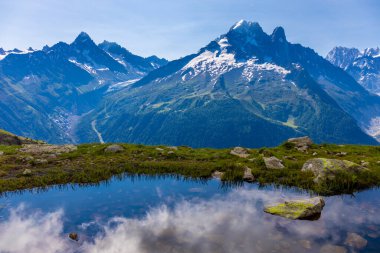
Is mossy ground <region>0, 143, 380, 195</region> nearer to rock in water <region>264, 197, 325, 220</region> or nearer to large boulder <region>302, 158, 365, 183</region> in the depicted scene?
large boulder <region>302, 158, 365, 183</region>

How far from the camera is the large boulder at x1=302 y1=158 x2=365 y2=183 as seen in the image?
29.3 meters

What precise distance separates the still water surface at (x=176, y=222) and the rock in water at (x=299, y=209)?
575 millimetres

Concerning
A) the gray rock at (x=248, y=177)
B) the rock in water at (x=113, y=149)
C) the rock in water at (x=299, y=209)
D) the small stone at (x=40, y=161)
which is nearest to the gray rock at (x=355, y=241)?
the rock in water at (x=299, y=209)

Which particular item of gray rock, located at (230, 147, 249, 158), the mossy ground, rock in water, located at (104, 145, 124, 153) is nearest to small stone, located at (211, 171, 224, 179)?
the mossy ground

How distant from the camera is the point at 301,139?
169 feet

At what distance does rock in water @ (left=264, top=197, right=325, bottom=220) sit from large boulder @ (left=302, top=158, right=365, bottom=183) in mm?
7029

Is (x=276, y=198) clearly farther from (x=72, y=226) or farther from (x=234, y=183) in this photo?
(x=72, y=226)

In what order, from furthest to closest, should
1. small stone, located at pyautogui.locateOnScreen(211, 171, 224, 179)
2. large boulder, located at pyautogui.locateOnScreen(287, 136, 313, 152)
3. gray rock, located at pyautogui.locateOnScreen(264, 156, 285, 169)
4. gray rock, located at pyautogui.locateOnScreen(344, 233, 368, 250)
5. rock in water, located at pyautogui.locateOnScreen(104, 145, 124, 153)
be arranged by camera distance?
large boulder, located at pyautogui.locateOnScreen(287, 136, 313, 152)
rock in water, located at pyautogui.locateOnScreen(104, 145, 124, 153)
gray rock, located at pyautogui.locateOnScreen(264, 156, 285, 169)
small stone, located at pyautogui.locateOnScreen(211, 171, 224, 179)
gray rock, located at pyautogui.locateOnScreen(344, 233, 368, 250)

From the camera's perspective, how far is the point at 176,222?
20484 millimetres

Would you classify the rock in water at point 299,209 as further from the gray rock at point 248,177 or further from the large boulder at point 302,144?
the large boulder at point 302,144

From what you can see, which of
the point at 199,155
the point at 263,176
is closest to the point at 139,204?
the point at 263,176

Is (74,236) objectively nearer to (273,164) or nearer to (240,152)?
(273,164)

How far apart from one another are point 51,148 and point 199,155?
23.4m

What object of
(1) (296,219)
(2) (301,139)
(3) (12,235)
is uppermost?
(2) (301,139)
